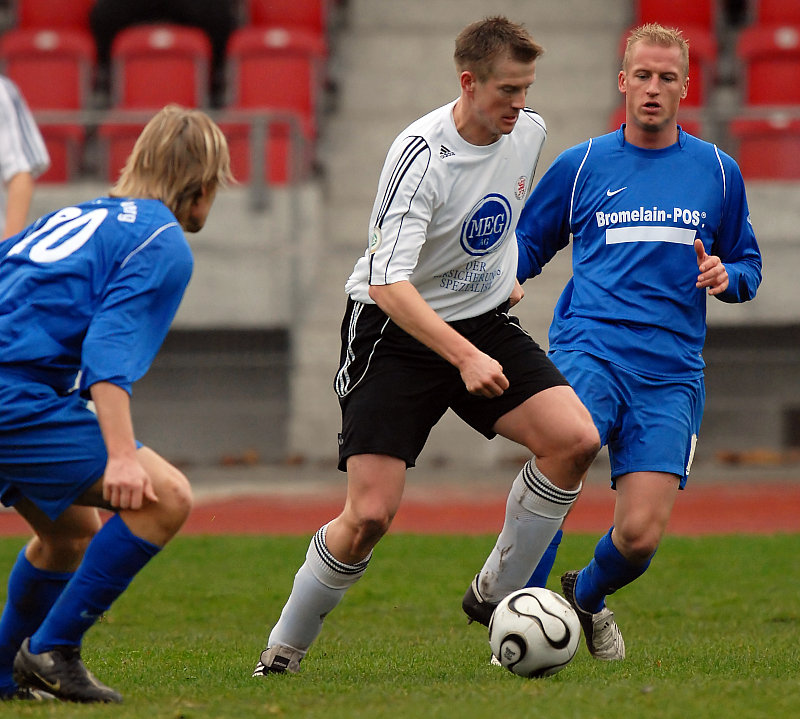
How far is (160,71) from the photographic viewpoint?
14.0m

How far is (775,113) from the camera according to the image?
12211mm

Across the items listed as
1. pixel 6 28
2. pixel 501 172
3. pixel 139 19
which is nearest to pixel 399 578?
pixel 501 172

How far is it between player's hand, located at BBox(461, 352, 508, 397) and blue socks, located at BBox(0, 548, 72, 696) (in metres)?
1.38

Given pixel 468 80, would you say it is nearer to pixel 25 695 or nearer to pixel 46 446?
pixel 46 446

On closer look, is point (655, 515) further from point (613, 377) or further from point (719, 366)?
point (719, 366)

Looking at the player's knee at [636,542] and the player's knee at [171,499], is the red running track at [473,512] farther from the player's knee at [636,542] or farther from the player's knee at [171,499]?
the player's knee at [171,499]

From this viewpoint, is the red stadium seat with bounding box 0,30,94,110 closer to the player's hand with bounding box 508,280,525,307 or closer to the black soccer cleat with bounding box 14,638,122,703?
the player's hand with bounding box 508,280,525,307

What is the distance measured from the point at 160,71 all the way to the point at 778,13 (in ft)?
23.4

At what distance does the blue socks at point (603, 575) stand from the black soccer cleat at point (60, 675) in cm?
203

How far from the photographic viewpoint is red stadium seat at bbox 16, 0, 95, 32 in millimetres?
16078

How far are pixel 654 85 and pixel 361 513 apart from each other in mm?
2032

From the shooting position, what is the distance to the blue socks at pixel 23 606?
405 centimetres

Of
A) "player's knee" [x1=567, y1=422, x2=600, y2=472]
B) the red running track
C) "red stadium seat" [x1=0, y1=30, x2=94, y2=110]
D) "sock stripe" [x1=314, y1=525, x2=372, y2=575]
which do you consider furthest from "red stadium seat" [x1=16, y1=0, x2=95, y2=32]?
"player's knee" [x1=567, y1=422, x2=600, y2=472]

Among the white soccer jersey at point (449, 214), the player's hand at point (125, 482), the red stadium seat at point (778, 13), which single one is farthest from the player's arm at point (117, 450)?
the red stadium seat at point (778, 13)
